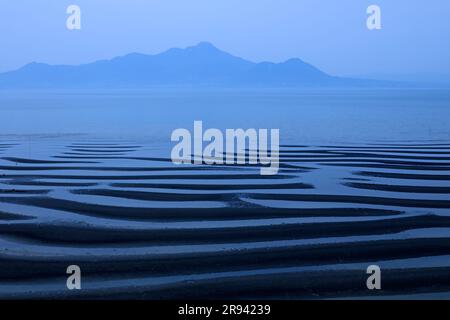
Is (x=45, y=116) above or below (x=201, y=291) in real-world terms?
above

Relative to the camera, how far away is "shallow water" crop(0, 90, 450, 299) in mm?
6000

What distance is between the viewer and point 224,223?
8047mm

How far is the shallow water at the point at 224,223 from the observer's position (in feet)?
19.7

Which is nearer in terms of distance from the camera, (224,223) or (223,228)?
(223,228)

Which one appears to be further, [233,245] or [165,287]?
[233,245]

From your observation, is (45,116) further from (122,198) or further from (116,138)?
(122,198)

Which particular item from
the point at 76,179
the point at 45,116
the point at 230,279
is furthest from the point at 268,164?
the point at 45,116

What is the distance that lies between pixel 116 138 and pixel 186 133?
2.19 meters

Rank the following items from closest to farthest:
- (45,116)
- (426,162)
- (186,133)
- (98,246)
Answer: (98,246)
(426,162)
(186,133)
(45,116)

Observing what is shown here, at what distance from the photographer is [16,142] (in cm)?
1670

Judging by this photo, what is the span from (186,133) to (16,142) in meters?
4.52
